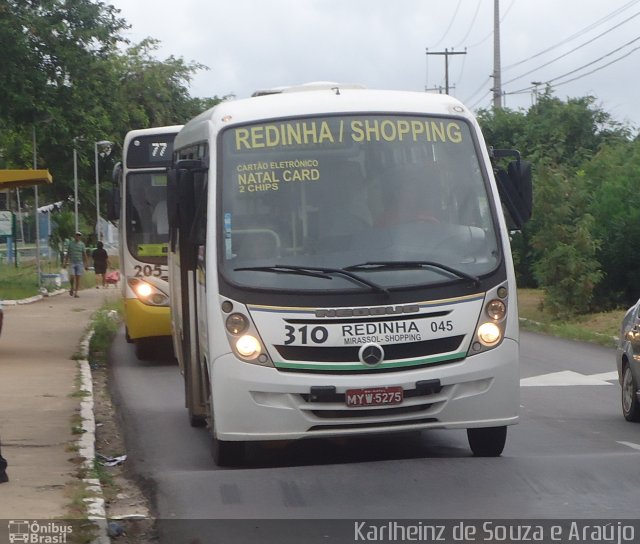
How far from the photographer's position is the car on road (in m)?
12.8

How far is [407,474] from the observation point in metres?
8.80

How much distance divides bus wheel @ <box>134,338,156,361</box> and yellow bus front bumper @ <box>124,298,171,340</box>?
0.60 metres

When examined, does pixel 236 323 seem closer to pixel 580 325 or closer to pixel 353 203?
pixel 353 203

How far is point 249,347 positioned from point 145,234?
10.2 m

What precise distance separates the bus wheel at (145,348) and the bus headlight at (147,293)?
87cm

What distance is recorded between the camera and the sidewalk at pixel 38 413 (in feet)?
28.2

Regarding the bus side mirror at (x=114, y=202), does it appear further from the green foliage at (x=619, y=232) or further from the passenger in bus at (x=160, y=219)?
the green foliage at (x=619, y=232)

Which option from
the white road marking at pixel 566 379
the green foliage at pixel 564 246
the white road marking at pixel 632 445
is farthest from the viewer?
the green foliage at pixel 564 246

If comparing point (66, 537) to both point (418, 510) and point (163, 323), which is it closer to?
point (418, 510)

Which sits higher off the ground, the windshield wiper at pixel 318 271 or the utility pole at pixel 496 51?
the utility pole at pixel 496 51

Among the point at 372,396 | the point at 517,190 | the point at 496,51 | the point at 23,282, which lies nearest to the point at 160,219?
the point at 517,190

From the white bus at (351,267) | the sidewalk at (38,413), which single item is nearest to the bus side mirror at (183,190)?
the white bus at (351,267)

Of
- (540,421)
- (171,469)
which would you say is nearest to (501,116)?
(540,421)

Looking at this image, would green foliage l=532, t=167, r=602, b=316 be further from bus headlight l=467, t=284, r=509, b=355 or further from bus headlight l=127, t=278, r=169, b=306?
bus headlight l=467, t=284, r=509, b=355
